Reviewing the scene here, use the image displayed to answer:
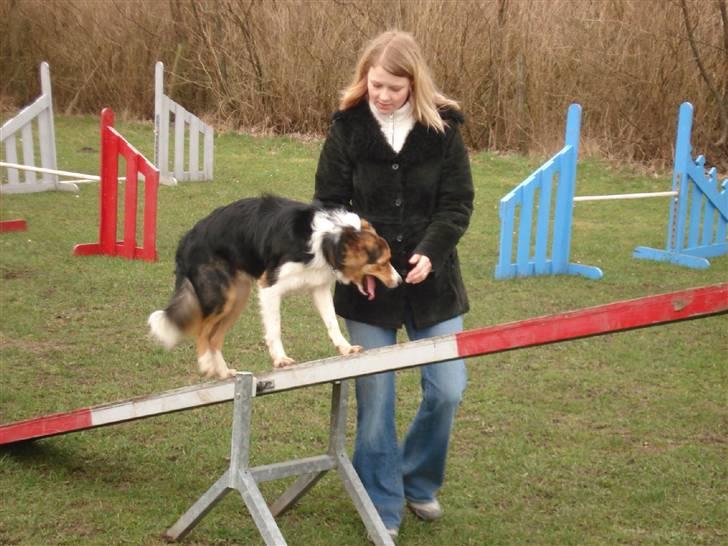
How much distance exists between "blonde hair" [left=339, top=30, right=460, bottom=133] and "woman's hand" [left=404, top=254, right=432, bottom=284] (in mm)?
525

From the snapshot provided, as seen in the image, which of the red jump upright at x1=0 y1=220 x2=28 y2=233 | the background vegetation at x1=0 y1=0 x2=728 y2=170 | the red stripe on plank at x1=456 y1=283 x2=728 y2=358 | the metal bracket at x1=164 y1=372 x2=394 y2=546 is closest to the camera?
the red stripe on plank at x1=456 y1=283 x2=728 y2=358

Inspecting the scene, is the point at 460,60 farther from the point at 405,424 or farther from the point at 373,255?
the point at 373,255

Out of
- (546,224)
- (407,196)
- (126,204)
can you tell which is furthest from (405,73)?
(126,204)

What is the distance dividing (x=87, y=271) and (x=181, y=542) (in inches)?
207

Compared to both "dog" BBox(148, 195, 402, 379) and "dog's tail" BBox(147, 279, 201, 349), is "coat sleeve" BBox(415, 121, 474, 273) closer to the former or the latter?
"dog" BBox(148, 195, 402, 379)

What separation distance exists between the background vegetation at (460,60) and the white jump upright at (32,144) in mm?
5834

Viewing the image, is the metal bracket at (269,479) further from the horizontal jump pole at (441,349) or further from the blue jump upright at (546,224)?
the blue jump upright at (546,224)

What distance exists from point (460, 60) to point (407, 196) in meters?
13.6

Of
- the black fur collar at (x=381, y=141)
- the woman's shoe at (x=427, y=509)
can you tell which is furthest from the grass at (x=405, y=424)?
the black fur collar at (x=381, y=141)

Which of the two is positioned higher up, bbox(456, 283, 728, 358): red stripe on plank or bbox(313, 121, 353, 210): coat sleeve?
bbox(313, 121, 353, 210): coat sleeve

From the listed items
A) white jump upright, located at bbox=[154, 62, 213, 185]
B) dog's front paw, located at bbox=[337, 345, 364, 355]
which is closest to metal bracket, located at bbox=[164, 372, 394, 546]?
dog's front paw, located at bbox=[337, 345, 364, 355]

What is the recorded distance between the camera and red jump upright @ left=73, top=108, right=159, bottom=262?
952 centimetres

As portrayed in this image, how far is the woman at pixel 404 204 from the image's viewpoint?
A: 4109mm

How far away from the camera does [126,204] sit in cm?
979
